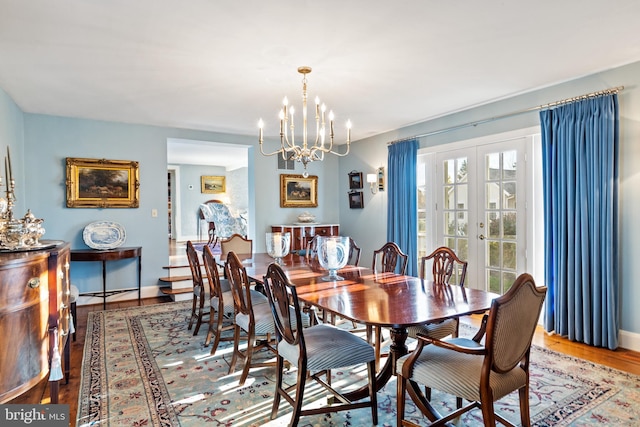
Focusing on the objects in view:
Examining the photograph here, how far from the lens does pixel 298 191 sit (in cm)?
663

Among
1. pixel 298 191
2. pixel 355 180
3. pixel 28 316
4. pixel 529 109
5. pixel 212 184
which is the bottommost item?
pixel 28 316

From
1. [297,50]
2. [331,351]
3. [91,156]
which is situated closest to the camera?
[331,351]

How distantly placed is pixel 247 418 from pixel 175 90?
10.1 ft

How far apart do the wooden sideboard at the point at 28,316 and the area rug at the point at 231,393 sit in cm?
42

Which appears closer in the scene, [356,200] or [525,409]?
[525,409]

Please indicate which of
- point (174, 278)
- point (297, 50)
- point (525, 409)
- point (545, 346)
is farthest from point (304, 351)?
point (174, 278)

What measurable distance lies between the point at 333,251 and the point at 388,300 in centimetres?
65

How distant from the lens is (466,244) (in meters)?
4.61

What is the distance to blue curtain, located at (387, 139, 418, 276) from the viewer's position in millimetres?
5234

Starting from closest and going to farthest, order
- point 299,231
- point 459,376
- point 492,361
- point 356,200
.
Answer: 1. point 492,361
2. point 459,376
3. point 299,231
4. point 356,200

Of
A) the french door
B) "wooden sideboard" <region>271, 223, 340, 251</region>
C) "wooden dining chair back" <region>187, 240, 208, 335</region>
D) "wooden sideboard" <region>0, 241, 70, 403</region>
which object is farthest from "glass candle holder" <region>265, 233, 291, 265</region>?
"wooden sideboard" <region>271, 223, 340, 251</region>

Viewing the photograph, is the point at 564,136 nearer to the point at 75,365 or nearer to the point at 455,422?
the point at 455,422

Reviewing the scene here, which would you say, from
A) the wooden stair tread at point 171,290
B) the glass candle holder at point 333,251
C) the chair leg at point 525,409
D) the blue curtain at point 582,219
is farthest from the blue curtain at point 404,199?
the chair leg at point 525,409

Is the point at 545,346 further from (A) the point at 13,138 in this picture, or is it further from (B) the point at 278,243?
(A) the point at 13,138
